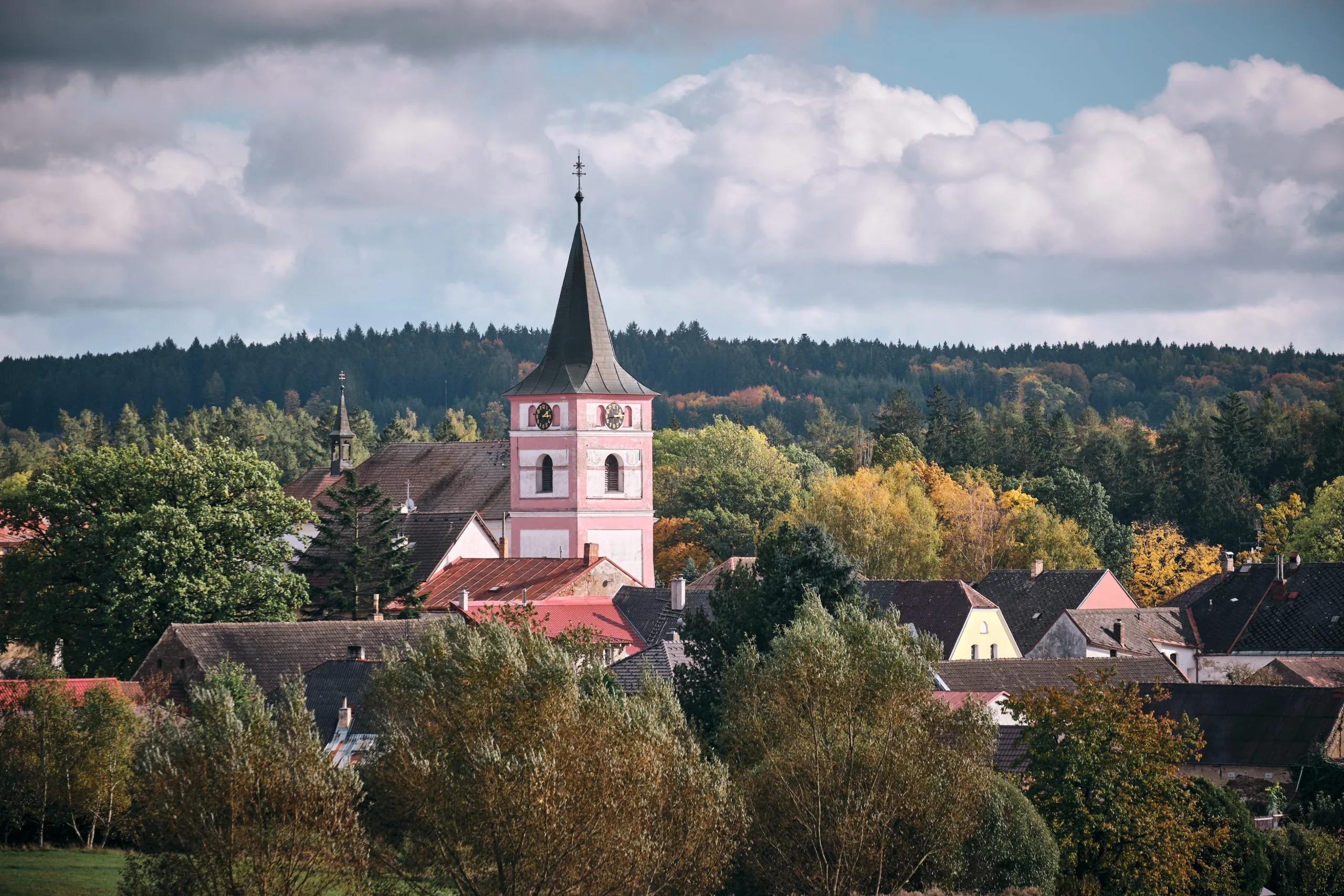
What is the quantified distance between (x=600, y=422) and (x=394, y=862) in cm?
4878

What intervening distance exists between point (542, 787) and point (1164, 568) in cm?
6535

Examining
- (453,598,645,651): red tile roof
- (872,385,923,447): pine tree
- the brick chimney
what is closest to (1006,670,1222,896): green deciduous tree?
(453,598,645,651): red tile roof

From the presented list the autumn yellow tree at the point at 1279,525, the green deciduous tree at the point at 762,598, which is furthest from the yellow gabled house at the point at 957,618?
the autumn yellow tree at the point at 1279,525

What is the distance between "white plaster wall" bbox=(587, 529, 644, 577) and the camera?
80.1 metres

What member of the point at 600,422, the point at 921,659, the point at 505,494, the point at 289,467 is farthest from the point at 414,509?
the point at 289,467

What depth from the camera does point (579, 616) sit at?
65062 mm

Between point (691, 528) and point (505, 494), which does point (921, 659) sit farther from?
point (691, 528)

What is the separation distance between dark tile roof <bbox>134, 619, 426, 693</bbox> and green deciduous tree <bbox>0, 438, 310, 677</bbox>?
5.84 feet

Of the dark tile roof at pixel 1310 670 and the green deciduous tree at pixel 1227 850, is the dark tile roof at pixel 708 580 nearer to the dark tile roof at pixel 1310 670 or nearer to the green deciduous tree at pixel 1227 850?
the dark tile roof at pixel 1310 670

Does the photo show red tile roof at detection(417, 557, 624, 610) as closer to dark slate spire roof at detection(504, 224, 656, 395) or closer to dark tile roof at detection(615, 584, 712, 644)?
dark tile roof at detection(615, 584, 712, 644)

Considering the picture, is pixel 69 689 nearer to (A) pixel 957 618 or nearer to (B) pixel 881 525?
(A) pixel 957 618

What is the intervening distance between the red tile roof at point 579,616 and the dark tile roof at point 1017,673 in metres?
9.42

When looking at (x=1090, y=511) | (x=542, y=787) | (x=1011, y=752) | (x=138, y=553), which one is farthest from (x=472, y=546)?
(x=542, y=787)

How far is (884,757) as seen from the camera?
1455 inches
